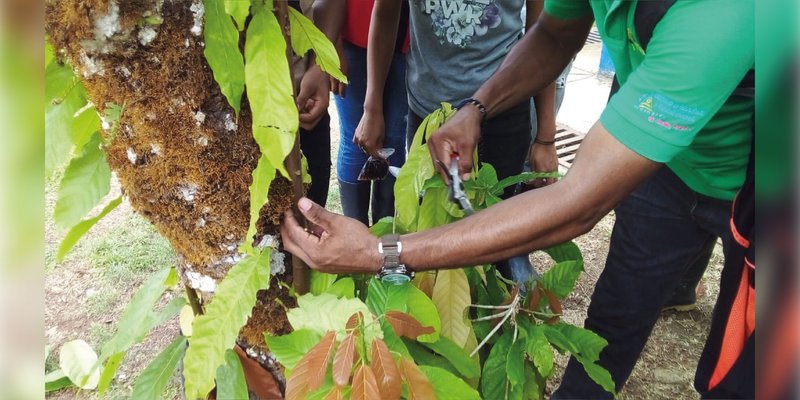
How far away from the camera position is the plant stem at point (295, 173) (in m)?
0.91

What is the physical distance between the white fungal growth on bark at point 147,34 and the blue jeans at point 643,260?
55.7 inches

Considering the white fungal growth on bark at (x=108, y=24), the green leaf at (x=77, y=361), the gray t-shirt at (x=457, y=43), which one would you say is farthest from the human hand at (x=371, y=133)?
the white fungal growth on bark at (x=108, y=24)

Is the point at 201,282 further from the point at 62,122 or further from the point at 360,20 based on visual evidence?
the point at 360,20

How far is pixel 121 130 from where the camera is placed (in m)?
0.99

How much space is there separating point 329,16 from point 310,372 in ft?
5.54

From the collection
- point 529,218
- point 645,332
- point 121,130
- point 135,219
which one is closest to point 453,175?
point 529,218

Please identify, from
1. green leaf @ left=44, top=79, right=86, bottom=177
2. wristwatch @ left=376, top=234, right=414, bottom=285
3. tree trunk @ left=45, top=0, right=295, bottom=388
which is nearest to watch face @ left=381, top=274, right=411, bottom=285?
wristwatch @ left=376, top=234, right=414, bottom=285

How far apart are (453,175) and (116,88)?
80 centimetres

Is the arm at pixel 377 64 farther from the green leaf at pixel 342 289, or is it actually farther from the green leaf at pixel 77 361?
the green leaf at pixel 77 361

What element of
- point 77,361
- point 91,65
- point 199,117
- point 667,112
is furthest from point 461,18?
point 77,361

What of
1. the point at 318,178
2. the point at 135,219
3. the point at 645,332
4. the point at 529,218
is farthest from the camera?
the point at 135,219

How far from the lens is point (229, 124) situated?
1.01m

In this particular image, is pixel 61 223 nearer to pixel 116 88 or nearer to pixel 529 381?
pixel 116 88

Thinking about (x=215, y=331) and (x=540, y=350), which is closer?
(x=215, y=331)
